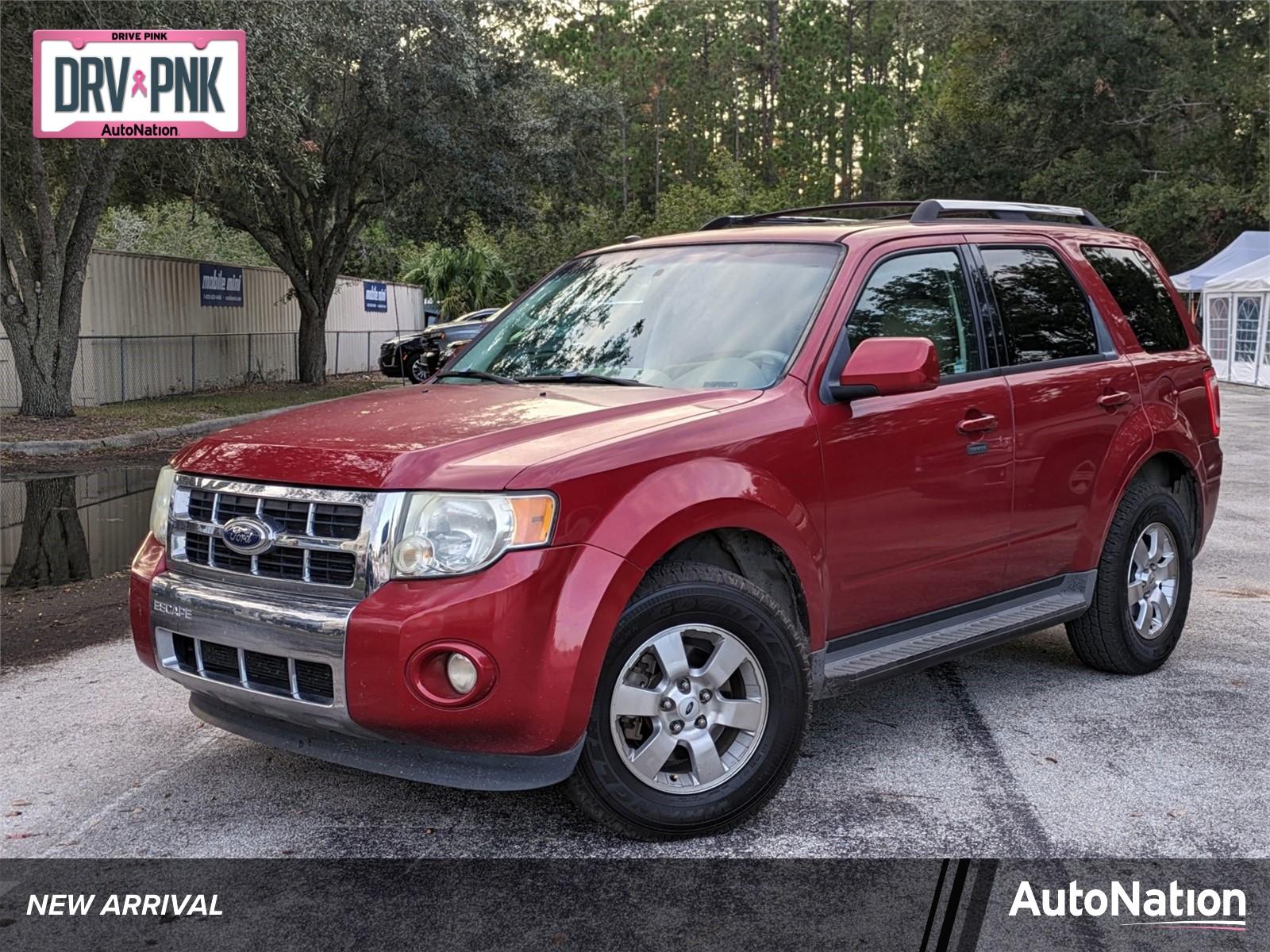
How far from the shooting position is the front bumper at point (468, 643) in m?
3.54


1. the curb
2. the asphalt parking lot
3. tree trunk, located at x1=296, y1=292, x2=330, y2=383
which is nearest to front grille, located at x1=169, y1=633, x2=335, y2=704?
the asphalt parking lot

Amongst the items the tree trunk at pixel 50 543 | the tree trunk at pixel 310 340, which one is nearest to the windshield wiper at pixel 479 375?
the tree trunk at pixel 50 543

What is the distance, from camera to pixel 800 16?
240 feet

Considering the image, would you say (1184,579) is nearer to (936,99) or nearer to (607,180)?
(607,180)

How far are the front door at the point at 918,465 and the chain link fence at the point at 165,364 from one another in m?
18.6

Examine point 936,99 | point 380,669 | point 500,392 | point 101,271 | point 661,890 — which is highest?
point 936,99

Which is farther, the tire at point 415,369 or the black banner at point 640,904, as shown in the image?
the tire at point 415,369

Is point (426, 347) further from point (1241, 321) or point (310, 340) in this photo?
point (1241, 321)

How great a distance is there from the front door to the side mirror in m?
0.14

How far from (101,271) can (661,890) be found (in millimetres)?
22056

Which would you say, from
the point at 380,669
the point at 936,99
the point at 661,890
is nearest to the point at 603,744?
the point at 661,890

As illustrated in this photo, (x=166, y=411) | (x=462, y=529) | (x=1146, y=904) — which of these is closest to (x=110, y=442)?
(x=166, y=411)

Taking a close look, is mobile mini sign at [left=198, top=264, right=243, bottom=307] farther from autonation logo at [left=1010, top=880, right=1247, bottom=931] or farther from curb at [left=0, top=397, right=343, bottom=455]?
autonation logo at [left=1010, top=880, right=1247, bottom=931]

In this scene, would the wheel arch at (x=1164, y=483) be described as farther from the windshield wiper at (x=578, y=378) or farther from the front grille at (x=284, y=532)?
the front grille at (x=284, y=532)
